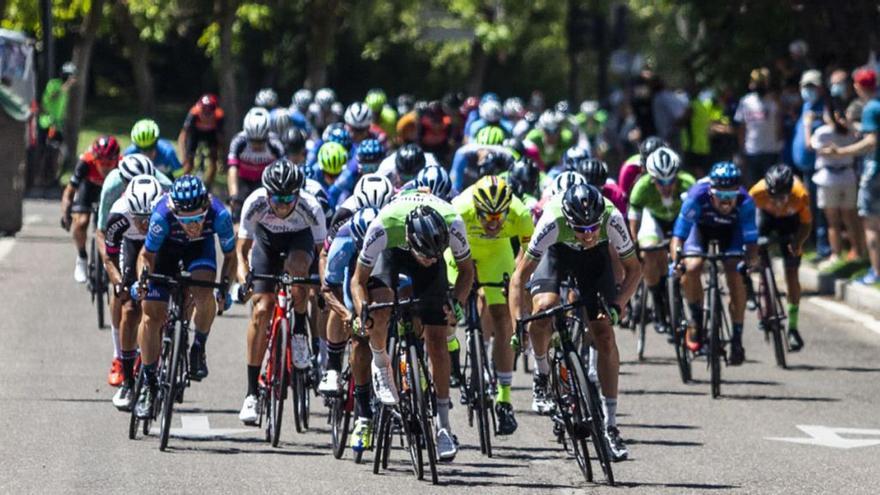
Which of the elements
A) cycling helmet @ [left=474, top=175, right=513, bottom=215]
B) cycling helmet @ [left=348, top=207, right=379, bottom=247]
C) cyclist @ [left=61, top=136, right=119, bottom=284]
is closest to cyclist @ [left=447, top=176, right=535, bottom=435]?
cycling helmet @ [left=474, top=175, right=513, bottom=215]

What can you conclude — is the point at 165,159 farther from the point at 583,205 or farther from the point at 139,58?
the point at 139,58

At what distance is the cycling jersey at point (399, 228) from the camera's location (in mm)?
11039

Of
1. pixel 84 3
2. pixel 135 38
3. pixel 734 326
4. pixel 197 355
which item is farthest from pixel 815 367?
pixel 135 38

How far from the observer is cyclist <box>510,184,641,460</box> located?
37.0 ft

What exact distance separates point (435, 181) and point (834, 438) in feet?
9.15

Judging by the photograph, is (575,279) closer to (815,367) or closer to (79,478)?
(79,478)

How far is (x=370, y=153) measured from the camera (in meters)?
14.8

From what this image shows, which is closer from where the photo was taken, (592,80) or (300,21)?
(300,21)

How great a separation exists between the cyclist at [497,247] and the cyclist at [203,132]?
8.40 meters

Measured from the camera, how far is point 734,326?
1503 cm

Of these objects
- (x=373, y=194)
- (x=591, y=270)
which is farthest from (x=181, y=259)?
(x=591, y=270)

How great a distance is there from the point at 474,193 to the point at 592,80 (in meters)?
61.1

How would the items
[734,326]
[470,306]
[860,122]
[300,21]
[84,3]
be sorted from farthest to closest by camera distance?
[300,21] < [84,3] < [860,122] < [734,326] < [470,306]

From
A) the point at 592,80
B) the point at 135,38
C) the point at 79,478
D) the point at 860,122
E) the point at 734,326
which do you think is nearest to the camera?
the point at 79,478
